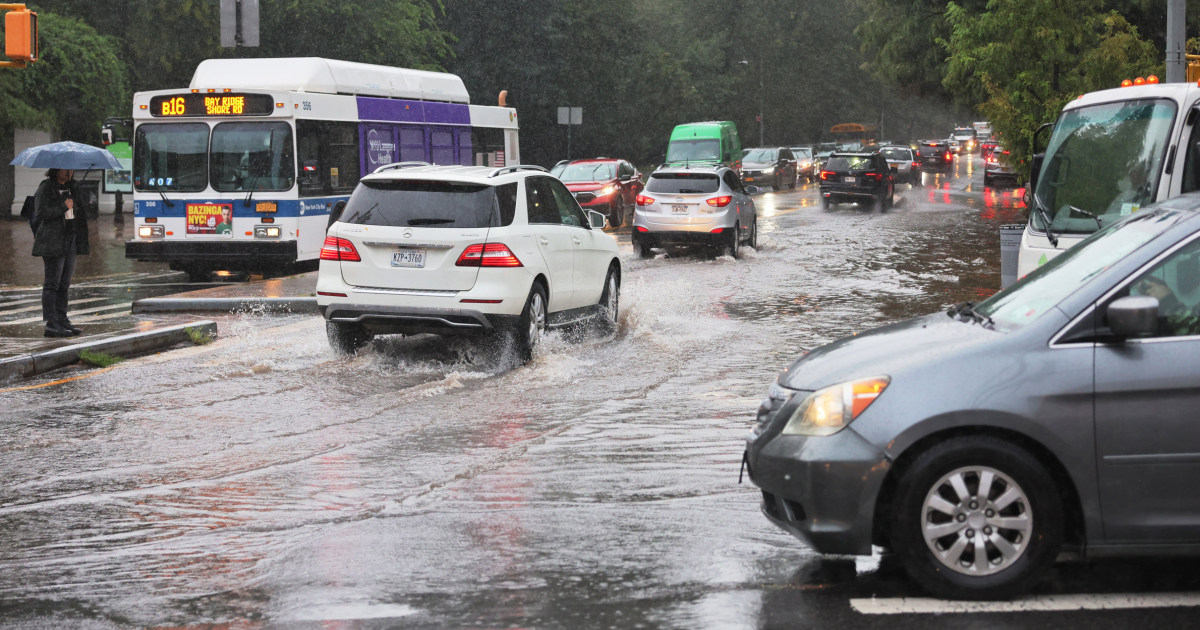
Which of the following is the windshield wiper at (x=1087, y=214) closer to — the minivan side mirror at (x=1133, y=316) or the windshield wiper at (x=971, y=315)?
the windshield wiper at (x=971, y=315)

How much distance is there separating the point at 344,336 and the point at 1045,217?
5978mm

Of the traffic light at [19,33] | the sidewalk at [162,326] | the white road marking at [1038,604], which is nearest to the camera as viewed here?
the white road marking at [1038,604]

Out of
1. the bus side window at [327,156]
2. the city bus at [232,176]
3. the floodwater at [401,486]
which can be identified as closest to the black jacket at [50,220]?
the floodwater at [401,486]

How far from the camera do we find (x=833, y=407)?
17.8 feet

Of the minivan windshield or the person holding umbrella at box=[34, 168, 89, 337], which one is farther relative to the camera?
the person holding umbrella at box=[34, 168, 89, 337]

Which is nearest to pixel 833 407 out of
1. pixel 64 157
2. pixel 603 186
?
pixel 64 157

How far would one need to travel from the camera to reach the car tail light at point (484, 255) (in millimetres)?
11500

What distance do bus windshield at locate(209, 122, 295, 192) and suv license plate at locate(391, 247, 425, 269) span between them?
9.26 metres

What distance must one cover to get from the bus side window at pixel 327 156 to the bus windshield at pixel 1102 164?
12.4 m

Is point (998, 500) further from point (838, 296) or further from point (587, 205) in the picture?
point (587, 205)

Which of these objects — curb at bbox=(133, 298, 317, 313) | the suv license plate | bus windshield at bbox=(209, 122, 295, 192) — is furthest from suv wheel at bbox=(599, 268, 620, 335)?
bus windshield at bbox=(209, 122, 295, 192)

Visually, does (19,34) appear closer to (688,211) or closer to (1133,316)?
(688,211)

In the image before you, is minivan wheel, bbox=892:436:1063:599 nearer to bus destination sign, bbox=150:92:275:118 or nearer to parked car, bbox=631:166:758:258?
bus destination sign, bbox=150:92:275:118

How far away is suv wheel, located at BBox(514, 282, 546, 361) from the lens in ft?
38.5
